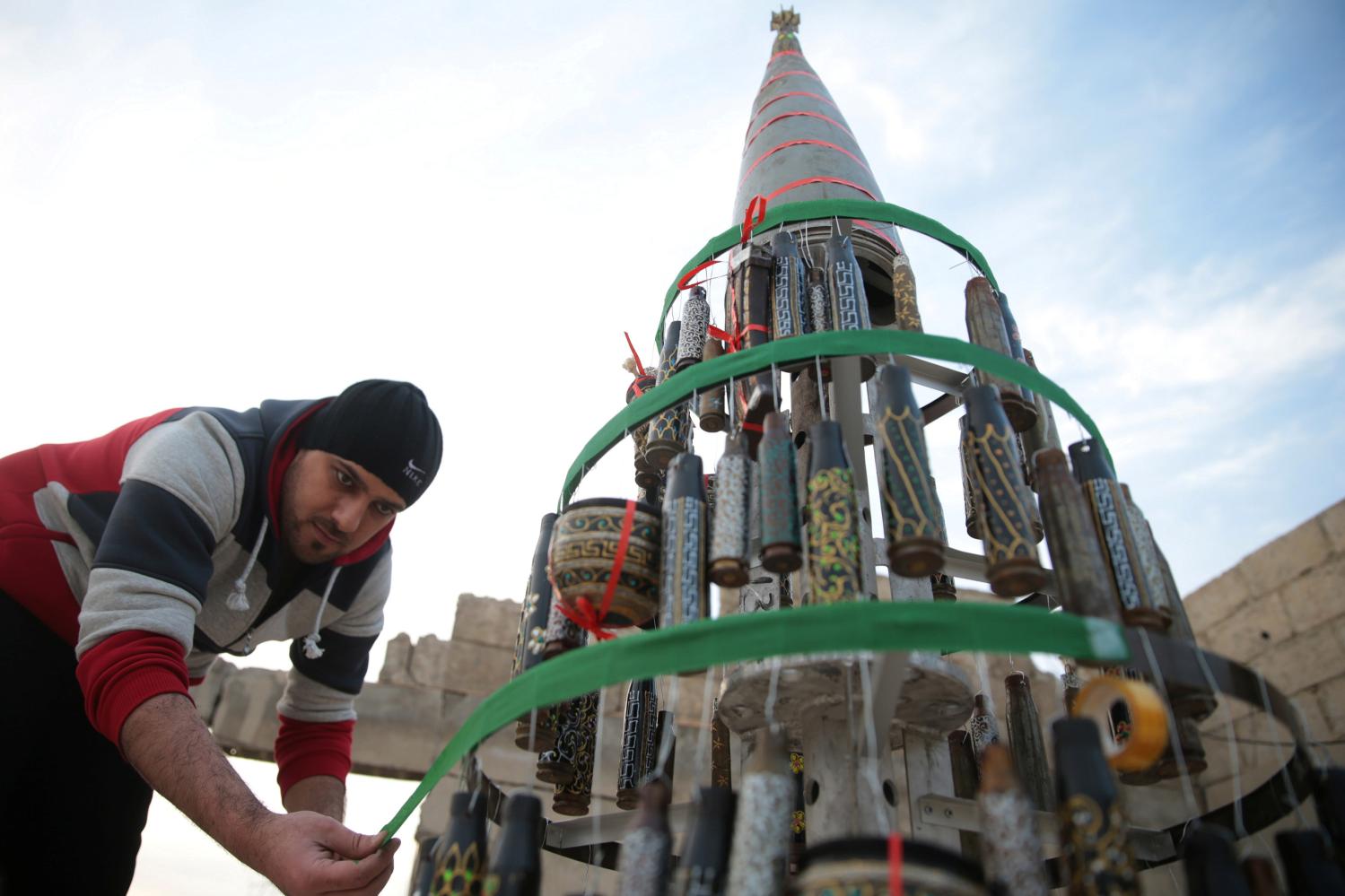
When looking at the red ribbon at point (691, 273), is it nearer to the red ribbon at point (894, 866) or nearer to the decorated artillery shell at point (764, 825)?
the decorated artillery shell at point (764, 825)

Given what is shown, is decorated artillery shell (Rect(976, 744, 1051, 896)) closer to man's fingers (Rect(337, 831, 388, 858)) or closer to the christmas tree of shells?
the christmas tree of shells

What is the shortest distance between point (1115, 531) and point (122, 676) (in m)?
2.12

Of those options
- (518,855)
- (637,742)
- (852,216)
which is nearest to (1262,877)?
(518,855)

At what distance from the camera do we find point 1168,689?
5.18 ft

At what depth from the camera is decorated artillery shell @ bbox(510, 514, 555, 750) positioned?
1.83m

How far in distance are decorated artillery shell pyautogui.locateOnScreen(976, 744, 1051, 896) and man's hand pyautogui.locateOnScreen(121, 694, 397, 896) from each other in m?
1.23

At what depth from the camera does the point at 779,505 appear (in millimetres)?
1636

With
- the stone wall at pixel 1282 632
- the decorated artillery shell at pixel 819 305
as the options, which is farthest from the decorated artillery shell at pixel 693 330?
the stone wall at pixel 1282 632

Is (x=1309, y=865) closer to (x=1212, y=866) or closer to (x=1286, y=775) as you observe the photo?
(x=1212, y=866)

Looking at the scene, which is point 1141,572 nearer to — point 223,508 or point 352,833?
point 352,833

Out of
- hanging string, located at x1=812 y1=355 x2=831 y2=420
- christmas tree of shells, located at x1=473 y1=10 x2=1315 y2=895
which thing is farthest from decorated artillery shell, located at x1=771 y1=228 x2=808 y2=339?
hanging string, located at x1=812 y1=355 x2=831 y2=420

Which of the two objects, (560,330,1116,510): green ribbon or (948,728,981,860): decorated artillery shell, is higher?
(560,330,1116,510): green ribbon

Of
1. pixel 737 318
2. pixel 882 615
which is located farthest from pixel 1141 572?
pixel 737 318

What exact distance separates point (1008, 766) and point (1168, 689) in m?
0.51
